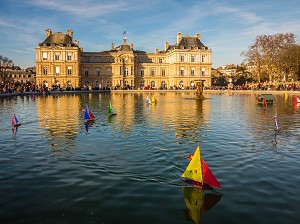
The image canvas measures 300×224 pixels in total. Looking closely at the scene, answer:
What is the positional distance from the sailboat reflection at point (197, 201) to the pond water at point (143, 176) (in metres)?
0.02

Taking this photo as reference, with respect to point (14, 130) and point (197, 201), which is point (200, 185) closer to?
point (197, 201)

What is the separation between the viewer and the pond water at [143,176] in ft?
20.0

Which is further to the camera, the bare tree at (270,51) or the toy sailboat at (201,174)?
the bare tree at (270,51)

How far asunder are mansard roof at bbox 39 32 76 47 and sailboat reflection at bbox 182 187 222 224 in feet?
Result: 262

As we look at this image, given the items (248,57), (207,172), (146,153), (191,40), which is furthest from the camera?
(191,40)

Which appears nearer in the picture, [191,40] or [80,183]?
[80,183]

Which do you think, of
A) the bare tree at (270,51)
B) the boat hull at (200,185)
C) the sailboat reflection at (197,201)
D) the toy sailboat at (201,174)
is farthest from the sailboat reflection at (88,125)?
the bare tree at (270,51)

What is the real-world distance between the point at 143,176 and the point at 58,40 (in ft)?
263

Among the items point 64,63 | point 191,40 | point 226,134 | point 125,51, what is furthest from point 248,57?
point 226,134

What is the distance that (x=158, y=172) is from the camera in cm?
851

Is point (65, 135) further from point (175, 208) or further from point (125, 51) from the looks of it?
point (125, 51)

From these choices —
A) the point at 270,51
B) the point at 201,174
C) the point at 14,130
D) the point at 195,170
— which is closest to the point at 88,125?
the point at 14,130

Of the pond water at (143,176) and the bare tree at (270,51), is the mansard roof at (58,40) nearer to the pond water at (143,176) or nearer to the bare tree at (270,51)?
the bare tree at (270,51)

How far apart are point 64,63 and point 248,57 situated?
48338 millimetres
